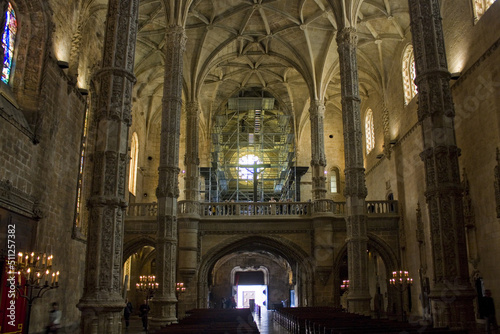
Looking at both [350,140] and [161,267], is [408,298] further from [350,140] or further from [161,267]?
[161,267]

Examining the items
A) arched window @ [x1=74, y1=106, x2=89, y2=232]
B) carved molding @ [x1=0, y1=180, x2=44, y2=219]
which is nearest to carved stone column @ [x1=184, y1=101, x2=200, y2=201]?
arched window @ [x1=74, y1=106, x2=89, y2=232]

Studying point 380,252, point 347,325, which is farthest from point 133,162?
point 347,325

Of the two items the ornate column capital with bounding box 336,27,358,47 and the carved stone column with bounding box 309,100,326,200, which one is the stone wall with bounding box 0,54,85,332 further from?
the carved stone column with bounding box 309,100,326,200

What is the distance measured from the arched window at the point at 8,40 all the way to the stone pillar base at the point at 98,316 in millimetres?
10050

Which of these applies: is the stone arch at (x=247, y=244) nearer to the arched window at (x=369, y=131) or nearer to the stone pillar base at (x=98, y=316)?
the arched window at (x=369, y=131)

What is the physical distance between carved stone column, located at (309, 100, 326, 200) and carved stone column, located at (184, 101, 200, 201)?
6.97m

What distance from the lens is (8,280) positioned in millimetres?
14016

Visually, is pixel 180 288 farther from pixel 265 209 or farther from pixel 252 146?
pixel 252 146

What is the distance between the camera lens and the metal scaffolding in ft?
121

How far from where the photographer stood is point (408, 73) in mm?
26812

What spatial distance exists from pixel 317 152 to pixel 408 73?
684cm

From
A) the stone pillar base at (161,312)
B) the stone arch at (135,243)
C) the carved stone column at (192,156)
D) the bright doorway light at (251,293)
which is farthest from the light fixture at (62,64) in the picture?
the bright doorway light at (251,293)

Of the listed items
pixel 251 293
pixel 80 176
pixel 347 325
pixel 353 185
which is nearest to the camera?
pixel 347 325

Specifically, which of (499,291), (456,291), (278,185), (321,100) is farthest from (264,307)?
(456,291)
